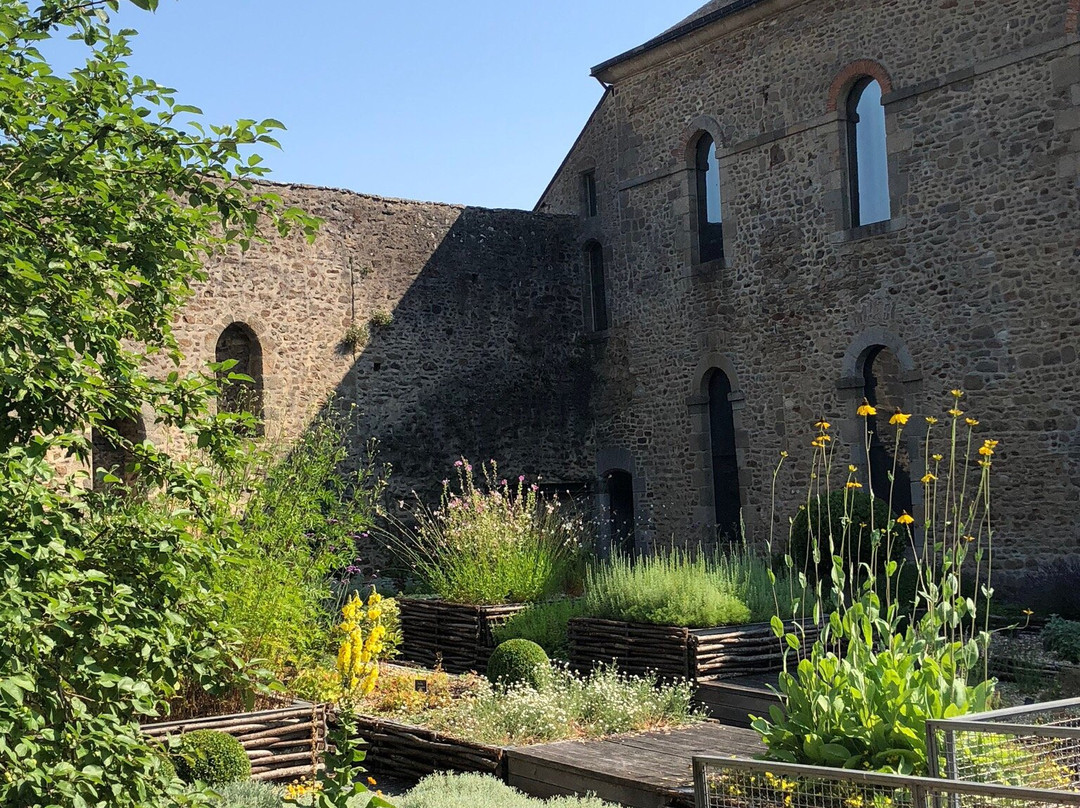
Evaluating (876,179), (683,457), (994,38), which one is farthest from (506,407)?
(994,38)

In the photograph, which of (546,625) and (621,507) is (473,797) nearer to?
(546,625)

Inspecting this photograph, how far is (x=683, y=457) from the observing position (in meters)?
15.0

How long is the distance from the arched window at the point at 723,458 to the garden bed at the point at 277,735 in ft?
28.0

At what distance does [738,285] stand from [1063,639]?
6562 mm

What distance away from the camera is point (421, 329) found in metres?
15.4

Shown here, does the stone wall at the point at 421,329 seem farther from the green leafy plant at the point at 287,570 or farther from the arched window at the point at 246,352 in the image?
the green leafy plant at the point at 287,570

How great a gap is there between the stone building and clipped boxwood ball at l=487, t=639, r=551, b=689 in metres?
5.69

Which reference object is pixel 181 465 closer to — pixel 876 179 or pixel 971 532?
pixel 971 532

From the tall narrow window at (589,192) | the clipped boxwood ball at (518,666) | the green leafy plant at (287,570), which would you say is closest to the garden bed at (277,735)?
the green leafy plant at (287,570)

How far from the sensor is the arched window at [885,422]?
12531mm

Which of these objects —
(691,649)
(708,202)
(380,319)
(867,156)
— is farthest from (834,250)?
(691,649)

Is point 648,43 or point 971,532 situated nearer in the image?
point 971,532

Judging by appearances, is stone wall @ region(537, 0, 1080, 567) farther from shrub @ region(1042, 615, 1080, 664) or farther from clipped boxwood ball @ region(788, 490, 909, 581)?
shrub @ region(1042, 615, 1080, 664)

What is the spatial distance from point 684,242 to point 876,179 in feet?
9.14
